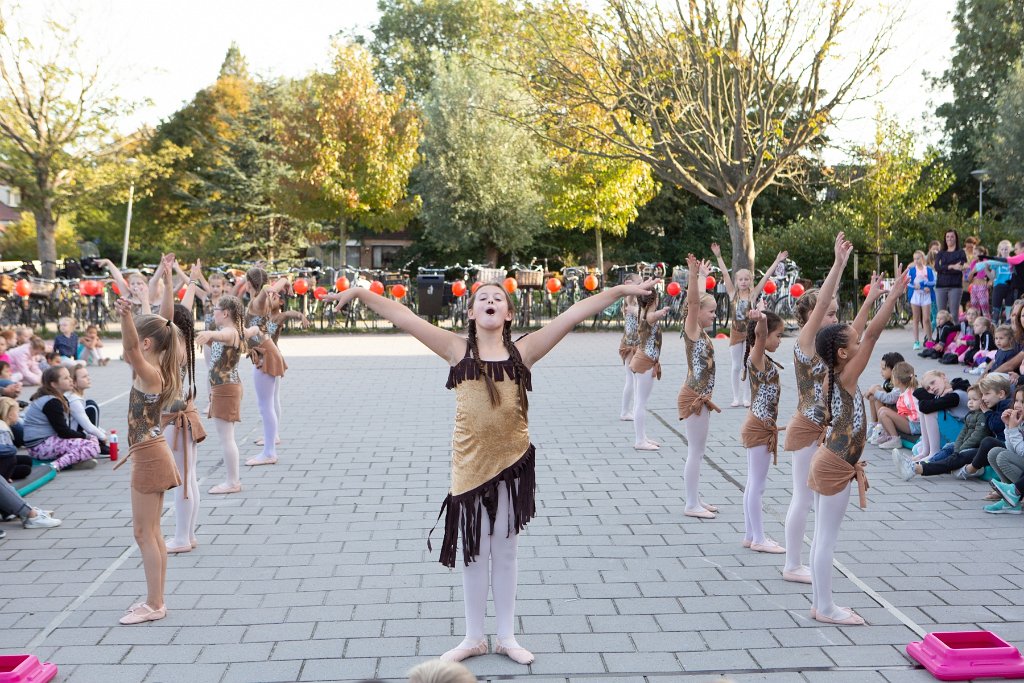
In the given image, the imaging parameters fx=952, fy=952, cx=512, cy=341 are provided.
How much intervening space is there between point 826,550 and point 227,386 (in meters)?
4.89

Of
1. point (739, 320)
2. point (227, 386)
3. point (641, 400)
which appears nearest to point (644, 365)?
point (641, 400)

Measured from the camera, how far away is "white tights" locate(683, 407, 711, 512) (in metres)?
6.76

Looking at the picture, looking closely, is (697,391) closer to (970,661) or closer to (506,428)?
(506,428)

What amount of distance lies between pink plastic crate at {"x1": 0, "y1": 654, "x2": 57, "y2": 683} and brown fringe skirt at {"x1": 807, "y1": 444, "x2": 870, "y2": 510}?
3.82 m

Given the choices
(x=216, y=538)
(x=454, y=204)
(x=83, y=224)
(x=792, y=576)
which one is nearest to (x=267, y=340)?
(x=216, y=538)

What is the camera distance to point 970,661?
429 centimetres

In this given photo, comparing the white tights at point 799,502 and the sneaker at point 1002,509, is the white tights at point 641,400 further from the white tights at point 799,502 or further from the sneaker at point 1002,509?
the white tights at point 799,502

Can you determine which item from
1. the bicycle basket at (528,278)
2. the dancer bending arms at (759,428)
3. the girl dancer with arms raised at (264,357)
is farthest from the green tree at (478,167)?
the dancer bending arms at (759,428)

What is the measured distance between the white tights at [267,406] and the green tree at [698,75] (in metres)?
13.7

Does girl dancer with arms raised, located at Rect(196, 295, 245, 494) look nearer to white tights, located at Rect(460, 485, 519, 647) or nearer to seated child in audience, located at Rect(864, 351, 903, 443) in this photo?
white tights, located at Rect(460, 485, 519, 647)

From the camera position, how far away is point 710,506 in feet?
23.5

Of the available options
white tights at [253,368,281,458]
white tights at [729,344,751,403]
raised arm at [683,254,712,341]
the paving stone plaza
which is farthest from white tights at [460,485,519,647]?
white tights at [729,344,751,403]

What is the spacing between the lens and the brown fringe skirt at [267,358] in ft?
28.4

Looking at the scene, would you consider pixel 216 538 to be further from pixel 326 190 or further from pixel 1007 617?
pixel 326 190
